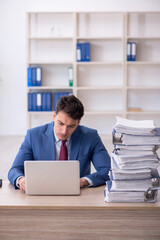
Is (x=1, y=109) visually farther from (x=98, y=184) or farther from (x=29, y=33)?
(x=98, y=184)

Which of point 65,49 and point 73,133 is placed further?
point 65,49

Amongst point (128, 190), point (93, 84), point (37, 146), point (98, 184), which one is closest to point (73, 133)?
point (37, 146)

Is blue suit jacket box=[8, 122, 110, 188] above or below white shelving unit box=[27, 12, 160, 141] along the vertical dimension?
below

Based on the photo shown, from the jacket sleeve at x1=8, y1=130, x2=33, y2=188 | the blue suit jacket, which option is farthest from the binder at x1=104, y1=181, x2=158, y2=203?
the jacket sleeve at x1=8, y1=130, x2=33, y2=188

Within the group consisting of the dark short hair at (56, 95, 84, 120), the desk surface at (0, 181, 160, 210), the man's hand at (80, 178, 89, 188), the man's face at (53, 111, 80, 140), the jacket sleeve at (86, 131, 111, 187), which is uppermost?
the dark short hair at (56, 95, 84, 120)

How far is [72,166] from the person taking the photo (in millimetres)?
2145

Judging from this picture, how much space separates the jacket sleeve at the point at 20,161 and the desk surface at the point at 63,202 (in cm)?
17

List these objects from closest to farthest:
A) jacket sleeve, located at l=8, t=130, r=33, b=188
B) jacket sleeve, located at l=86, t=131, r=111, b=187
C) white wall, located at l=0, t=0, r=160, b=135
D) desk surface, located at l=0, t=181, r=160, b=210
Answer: desk surface, located at l=0, t=181, r=160, b=210, jacket sleeve, located at l=8, t=130, r=33, b=188, jacket sleeve, located at l=86, t=131, r=111, b=187, white wall, located at l=0, t=0, r=160, b=135

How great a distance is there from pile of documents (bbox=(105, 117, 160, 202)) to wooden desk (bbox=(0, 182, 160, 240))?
0.18ft

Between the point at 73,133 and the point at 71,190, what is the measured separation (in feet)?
1.82

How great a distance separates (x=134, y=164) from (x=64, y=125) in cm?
59

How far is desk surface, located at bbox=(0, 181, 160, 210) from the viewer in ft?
6.84

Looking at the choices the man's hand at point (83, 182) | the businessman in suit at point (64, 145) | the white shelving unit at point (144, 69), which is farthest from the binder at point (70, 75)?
the man's hand at point (83, 182)

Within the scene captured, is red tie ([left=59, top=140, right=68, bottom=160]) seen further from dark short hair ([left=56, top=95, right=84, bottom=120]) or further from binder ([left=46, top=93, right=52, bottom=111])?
binder ([left=46, top=93, right=52, bottom=111])
